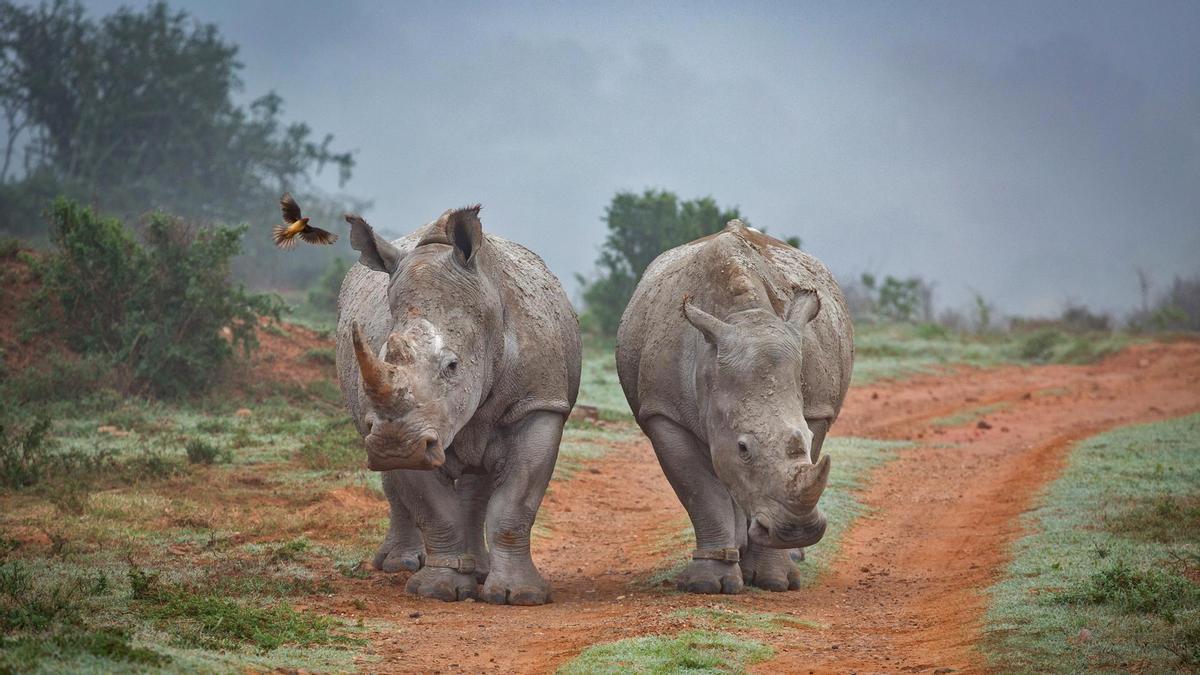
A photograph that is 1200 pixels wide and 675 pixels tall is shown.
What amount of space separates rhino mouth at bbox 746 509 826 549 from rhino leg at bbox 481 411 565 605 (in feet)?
5.87

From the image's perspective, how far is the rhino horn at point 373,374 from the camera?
7.05 metres

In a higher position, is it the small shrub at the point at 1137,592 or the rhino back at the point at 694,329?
the rhino back at the point at 694,329

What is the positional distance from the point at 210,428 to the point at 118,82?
33344 mm

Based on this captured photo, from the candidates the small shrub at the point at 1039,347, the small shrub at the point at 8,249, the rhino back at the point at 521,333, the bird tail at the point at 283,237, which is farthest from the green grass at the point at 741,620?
the small shrub at the point at 1039,347

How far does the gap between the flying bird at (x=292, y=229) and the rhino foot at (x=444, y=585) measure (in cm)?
243

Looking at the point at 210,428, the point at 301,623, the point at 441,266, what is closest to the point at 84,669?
the point at 301,623

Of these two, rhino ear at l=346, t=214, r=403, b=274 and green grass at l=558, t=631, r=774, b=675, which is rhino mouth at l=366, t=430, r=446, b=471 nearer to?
green grass at l=558, t=631, r=774, b=675

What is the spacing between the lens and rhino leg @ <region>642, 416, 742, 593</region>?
355 inches

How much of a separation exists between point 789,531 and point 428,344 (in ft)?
8.03

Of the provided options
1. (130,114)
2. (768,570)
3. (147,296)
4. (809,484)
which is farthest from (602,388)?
(130,114)

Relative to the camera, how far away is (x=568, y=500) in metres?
13.6

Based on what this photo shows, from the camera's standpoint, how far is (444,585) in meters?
8.99

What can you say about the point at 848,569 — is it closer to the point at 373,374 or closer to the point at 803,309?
the point at 803,309

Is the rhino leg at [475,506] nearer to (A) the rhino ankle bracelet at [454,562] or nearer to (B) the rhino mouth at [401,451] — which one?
(A) the rhino ankle bracelet at [454,562]
